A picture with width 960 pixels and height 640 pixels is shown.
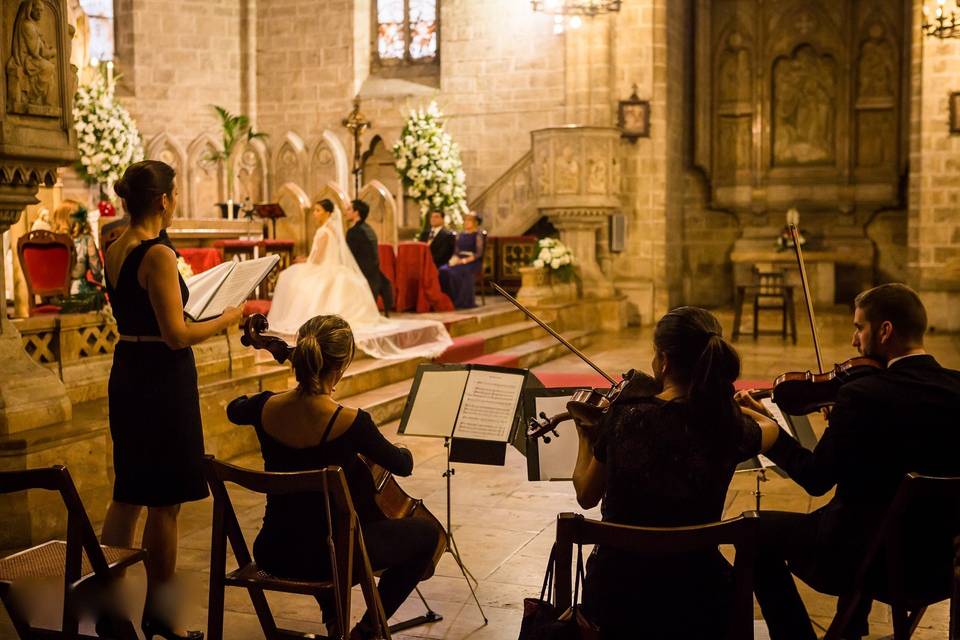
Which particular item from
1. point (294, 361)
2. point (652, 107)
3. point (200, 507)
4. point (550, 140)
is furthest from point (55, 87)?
point (652, 107)

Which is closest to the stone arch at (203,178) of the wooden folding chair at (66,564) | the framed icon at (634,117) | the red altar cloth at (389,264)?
the red altar cloth at (389,264)

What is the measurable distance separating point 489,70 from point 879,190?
19.7ft

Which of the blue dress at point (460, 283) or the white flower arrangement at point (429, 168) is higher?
the white flower arrangement at point (429, 168)

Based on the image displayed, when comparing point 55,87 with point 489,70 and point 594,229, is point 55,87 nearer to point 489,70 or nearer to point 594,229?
point 594,229

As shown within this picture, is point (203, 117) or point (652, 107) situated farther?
point (203, 117)

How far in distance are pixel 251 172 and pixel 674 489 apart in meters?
15.2

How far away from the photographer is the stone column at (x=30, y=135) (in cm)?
454

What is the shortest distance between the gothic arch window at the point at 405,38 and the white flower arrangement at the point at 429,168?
11.8 ft

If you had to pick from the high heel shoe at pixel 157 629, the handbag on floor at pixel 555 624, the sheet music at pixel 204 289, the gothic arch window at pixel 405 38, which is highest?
the gothic arch window at pixel 405 38

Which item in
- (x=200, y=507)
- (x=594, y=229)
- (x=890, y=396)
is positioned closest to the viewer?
(x=890, y=396)

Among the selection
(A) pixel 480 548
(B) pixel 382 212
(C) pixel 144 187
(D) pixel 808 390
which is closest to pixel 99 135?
(B) pixel 382 212

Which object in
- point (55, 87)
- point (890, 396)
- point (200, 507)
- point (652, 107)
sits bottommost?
point (200, 507)

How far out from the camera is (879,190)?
15.7 metres

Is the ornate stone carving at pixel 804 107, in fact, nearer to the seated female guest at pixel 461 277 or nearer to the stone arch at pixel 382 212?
the seated female guest at pixel 461 277
